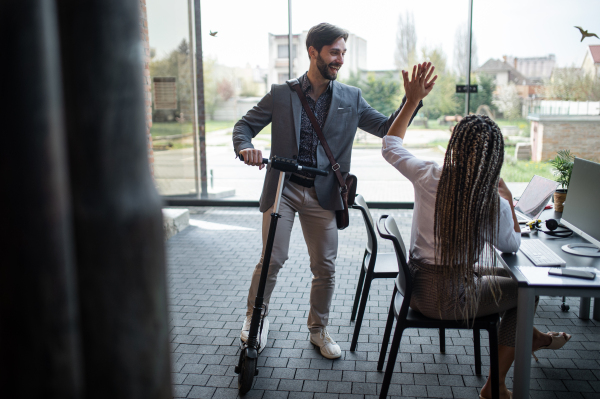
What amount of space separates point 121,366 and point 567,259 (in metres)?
2.76

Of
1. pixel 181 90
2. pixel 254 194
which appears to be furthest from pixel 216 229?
pixel 181 90

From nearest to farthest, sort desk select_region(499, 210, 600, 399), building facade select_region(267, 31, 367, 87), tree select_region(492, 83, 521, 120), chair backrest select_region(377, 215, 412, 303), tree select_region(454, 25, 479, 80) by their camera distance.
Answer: desk select_region(499, 210, 600, 399) < chair backrest select_region(377, 215, 412, 303) < tree select_region(454, 25, 479, 80) < tree select_region(492, 83, 521, 120) < building facade select_region(267, 31, 367, 87)

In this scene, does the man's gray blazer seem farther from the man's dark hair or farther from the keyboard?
the keyboard

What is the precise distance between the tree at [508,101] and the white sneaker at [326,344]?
5.76 m

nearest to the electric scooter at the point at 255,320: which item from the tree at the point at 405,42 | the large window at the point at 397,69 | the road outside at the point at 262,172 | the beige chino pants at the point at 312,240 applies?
the beige chino pants at the point at 312,240

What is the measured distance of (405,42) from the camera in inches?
306

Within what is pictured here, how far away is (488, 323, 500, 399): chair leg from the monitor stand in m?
0.66

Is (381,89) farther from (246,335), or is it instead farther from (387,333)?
(387,333)

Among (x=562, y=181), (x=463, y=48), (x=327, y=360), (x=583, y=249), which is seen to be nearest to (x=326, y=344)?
(x=327, y=360)

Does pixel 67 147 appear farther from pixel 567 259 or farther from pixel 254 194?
pixel 254 194

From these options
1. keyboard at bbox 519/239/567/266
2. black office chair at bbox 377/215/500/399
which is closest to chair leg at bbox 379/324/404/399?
black office chair at bbox 377/215/500/399

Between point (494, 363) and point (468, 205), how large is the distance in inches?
32.0

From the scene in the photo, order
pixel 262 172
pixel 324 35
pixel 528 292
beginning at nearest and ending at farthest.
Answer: pixel 528 292, pixel 324 35, pixel 262 172

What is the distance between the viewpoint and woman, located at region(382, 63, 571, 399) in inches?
87.4
